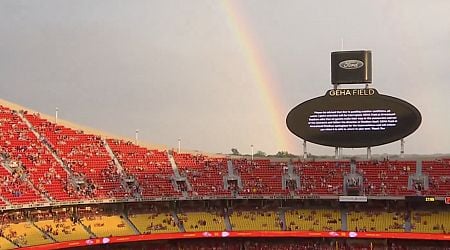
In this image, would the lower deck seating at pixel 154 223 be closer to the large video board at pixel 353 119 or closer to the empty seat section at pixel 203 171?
the empty seat section at pixel 203 171

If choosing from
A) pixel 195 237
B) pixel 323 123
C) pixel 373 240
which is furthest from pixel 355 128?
pixel 195 237

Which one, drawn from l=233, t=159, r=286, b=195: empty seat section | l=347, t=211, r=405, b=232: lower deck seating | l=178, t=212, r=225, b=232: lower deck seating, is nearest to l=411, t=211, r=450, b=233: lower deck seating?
l=347, t=211, r=405, b=232: lower deck seating

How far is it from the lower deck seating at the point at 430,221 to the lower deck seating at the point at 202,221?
1806cm

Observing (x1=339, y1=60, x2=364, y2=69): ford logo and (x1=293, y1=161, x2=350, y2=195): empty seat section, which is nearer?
(x1=293, y1=161, x2=350, y2=195): empty seat section

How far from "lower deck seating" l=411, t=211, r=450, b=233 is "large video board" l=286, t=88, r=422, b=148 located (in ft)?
25.2

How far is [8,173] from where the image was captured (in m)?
51.2

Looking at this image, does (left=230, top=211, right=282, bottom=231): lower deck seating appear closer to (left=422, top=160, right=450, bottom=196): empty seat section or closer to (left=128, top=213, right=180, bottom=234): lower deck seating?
(left=128, top=213, right=180, bottom=234): lower deck seating

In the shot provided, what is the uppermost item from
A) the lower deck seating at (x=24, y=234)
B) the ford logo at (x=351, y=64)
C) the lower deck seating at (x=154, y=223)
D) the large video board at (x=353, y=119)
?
the ford logo at (x=351, y=64)

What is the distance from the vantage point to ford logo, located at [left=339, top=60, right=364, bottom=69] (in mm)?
59500

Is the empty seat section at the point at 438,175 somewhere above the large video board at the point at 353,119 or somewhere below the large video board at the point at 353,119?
below

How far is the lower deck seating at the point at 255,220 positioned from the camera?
56.6 metres

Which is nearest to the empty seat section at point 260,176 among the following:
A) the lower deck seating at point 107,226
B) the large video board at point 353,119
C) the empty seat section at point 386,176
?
the large video board at point 353,119

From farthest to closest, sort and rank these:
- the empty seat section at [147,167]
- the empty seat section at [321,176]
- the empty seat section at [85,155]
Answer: the empty seat section at [321,176], the empty seat section at [147,167], the empty seat section at [85,155]

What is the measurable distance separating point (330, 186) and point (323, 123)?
20.7ft
